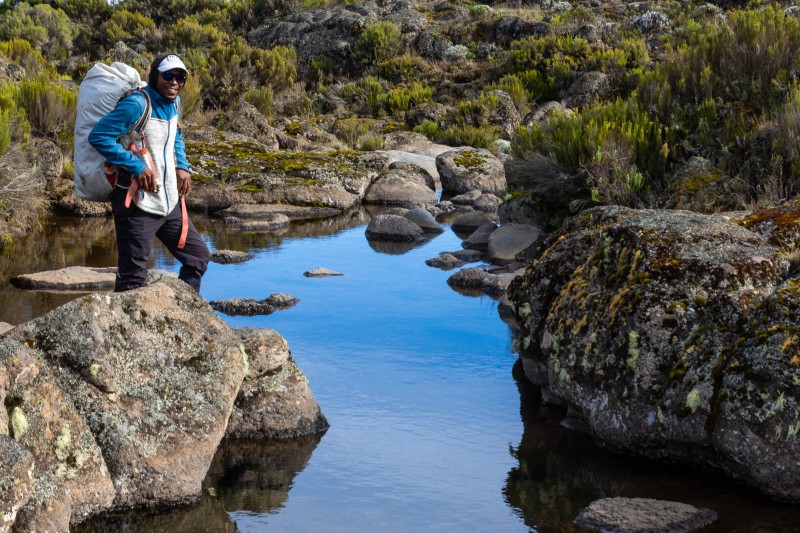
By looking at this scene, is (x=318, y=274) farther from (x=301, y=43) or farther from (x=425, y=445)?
(x=301, y=43)

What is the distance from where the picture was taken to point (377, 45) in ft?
109

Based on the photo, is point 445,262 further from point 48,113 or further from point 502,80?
point 502,80

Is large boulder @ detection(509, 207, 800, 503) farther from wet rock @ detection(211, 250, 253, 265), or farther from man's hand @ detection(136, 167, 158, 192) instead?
wet rock @ detection(211, 250, 253, 265)

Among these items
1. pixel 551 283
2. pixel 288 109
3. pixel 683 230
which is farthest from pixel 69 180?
pixel 288 109

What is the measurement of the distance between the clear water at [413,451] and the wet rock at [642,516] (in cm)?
8

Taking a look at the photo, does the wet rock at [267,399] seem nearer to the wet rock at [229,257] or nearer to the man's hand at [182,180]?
the man's hand at [182,180]

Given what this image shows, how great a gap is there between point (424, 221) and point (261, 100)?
1292cm

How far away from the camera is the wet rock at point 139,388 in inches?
171

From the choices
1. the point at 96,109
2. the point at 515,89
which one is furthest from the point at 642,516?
the point at 515,89

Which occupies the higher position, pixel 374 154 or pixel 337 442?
pixel 374 154

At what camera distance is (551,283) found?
20.4 feet

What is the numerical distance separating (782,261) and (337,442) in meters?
2.77

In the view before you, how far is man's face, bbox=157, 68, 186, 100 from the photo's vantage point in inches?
225

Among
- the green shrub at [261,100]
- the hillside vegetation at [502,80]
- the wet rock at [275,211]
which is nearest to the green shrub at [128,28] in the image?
the hillside vegetation at [502,80]
